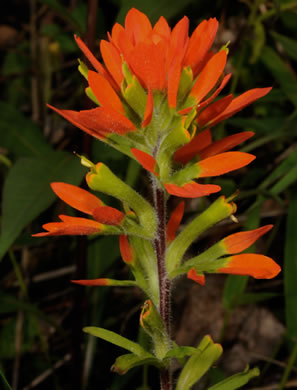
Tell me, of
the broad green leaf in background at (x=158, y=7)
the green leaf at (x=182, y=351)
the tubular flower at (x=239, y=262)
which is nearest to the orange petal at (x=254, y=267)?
the tubular flower at (x=239, y=262)

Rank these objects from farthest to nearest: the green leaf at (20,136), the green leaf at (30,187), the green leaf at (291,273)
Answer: the green leaf at (20,136), the green leaf at (291,273), the green leaf at (30,187)

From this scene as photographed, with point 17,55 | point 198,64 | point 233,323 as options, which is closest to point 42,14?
point 17,55

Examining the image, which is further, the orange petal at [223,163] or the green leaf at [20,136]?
the green leaf at [20,136]

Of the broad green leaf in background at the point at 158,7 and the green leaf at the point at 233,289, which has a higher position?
the broad green leaf in background at the point at 158,7

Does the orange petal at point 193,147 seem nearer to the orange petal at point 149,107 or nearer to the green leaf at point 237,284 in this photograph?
the orange petal at point 149,107

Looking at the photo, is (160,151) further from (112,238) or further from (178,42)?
(112,238)

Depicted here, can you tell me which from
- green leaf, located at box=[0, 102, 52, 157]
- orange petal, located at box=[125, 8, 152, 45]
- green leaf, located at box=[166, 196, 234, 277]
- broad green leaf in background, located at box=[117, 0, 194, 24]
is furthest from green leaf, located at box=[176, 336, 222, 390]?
green leaf, located at box=[0, 102, 52, 157]

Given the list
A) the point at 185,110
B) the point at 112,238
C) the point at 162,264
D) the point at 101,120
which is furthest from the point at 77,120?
the point at 112,238
